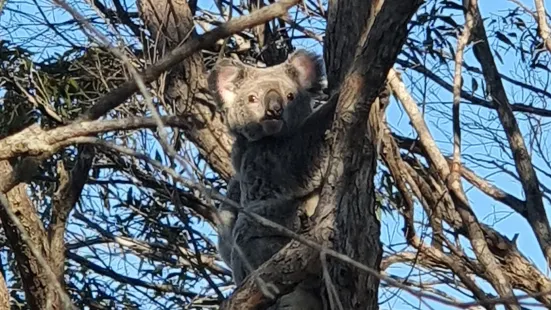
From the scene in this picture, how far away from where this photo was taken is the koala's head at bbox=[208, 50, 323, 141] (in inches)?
Answer: 195

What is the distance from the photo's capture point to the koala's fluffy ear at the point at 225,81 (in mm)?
5184

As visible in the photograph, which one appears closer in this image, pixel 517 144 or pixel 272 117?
pixel 272 117

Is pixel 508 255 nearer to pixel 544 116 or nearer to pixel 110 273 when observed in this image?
pixel 544 116

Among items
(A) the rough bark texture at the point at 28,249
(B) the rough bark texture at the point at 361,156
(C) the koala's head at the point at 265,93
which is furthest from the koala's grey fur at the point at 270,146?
(B) the rough bark texture at the point at 361,156

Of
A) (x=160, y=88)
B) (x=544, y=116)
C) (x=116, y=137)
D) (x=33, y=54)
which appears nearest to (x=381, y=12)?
(x=160, y=88)

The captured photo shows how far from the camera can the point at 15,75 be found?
239 inches

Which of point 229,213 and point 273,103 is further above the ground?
point 273,103

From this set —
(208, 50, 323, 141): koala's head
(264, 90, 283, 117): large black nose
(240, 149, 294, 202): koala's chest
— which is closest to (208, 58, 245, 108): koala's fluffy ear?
(208, 50, 323, 141): koala's head

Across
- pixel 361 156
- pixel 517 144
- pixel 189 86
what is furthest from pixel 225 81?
pixel 361 156

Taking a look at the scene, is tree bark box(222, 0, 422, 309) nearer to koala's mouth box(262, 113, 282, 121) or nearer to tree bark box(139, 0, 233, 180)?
koala's mouth box(262, 113, 282, 121)

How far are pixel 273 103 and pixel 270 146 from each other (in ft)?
0.67

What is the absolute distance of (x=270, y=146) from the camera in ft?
16.4

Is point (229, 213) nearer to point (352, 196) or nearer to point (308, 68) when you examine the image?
point (308, 68)

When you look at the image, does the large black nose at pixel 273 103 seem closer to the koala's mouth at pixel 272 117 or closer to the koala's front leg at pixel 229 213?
the koala's mouth at pixel 272 117
